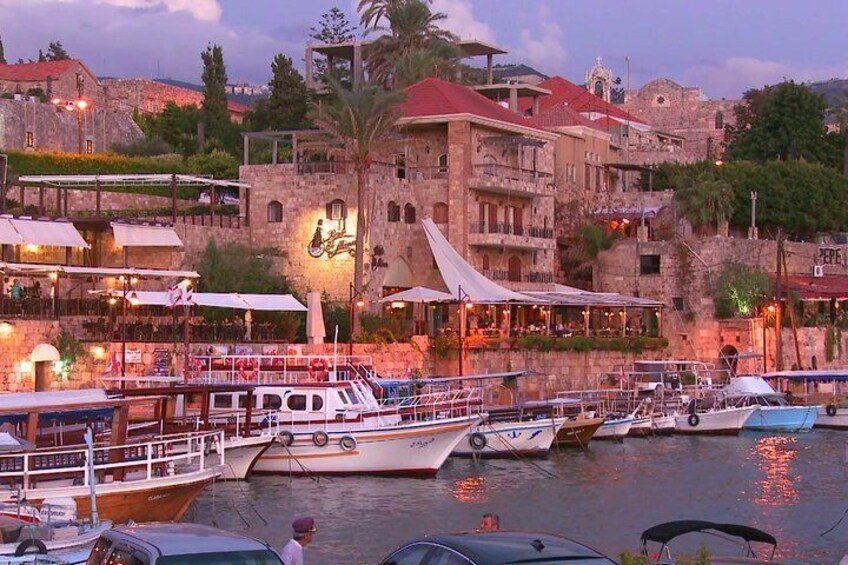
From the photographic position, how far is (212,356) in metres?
44.2

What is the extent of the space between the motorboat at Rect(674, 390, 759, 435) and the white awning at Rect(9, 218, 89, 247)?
22.5 metres

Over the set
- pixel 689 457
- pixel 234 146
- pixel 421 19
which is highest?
pixel 421 19

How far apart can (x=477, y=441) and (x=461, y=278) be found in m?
14.4

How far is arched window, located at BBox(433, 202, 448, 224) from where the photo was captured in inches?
2504

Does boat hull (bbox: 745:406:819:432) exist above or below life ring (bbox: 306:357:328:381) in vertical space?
below

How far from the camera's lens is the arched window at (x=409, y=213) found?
2489 inches

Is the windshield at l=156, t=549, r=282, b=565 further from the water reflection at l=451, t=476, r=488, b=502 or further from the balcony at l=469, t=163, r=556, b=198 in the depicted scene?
the balcony at l=469, t=163, r=556, b=198

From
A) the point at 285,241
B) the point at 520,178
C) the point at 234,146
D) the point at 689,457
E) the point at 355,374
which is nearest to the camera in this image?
the point at 355,374

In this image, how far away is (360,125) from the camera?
5728cm

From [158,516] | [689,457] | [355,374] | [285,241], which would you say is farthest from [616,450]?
[158,516]

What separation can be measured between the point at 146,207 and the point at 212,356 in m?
22.0

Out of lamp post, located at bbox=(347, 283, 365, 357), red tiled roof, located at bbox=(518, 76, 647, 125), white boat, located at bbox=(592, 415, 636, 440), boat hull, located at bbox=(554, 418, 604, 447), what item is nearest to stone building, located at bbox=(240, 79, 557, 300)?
lamp post, located at bbox=(347, 283, 365, 357)

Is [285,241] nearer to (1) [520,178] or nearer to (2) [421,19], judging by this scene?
(1) [520,178]

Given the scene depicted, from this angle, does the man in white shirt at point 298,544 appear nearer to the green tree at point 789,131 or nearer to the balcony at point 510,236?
the balcony at point 510,236
